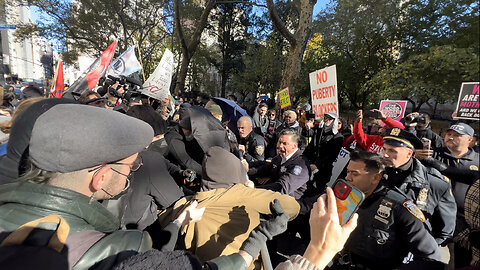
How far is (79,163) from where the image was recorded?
0.92 m

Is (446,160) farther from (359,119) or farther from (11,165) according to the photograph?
(11,165)

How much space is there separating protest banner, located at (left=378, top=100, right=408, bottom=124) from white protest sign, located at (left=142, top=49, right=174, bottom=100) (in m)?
5.08

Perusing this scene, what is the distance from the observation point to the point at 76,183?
37.8 inches

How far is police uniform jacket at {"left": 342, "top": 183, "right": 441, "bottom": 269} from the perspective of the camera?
1.72 metres

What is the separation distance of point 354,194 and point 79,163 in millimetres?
1273

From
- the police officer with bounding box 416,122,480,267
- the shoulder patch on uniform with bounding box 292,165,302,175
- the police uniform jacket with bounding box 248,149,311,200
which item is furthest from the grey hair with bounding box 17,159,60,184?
the police officer with bounding box 416,122,480,267

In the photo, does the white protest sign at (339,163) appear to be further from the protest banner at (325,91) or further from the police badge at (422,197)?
the police badge at (422,197)

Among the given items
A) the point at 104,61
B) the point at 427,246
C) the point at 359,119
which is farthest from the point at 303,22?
the point at 427,246

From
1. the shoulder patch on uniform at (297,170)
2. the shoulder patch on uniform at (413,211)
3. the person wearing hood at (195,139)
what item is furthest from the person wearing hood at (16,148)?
the shoulder patch on uniform at (413,211)

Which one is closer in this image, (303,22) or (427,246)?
(427,246)

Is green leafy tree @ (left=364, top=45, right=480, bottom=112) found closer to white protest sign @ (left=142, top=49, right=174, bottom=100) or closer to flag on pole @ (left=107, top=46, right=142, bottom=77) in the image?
white protest sign @ (left=142, top=49, right=174, bottom=100)

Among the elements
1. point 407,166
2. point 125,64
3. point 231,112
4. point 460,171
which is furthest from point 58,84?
point 460,171

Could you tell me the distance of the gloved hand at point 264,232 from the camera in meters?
1.22

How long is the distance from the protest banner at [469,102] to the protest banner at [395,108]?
85.5 inches
